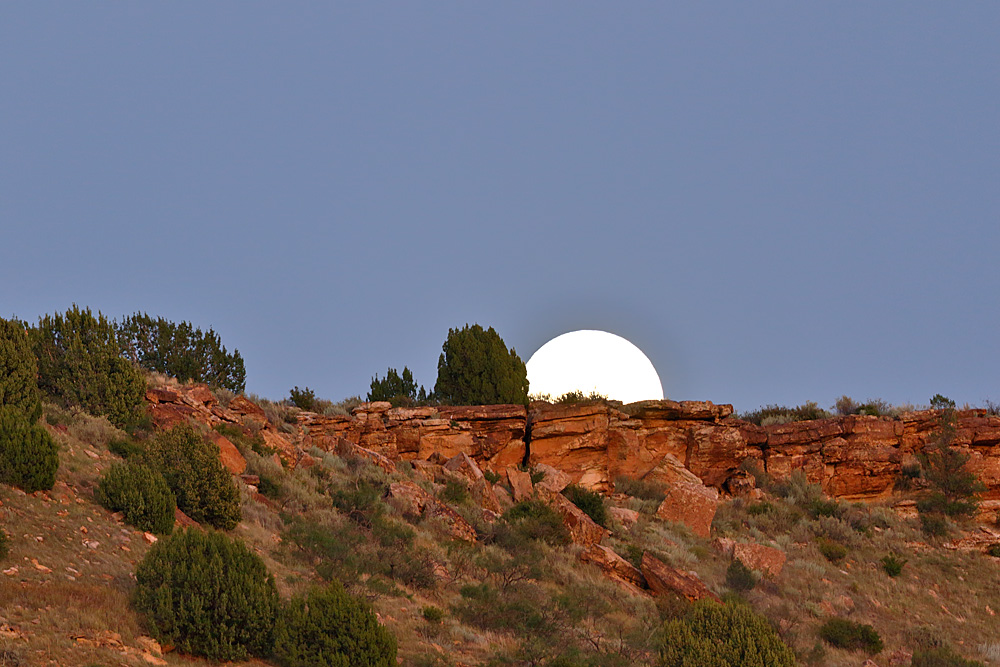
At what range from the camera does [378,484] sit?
26.3m

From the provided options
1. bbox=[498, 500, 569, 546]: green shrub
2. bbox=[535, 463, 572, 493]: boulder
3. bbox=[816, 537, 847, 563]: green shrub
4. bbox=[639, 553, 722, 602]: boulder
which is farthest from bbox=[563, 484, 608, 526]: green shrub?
bbox=[816, 537, 847, 563]: green shrub

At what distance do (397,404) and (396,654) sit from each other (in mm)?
23910

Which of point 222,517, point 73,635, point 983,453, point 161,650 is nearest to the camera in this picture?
point 73,635

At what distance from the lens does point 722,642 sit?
1546 cm

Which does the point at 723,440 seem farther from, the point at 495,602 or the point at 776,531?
the point at 495,602

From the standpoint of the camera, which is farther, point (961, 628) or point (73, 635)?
point (961, 628)

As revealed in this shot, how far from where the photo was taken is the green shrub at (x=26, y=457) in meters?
15.2

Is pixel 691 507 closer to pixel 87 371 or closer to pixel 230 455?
pixel 230 455

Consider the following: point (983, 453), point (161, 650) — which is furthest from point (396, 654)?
point (983, 453)

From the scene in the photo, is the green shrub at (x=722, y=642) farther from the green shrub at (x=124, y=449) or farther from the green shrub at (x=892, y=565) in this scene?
the green shrub at (x=892, y=565)

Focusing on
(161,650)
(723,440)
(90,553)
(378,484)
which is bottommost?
(161,650)

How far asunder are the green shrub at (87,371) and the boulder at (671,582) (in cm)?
1470

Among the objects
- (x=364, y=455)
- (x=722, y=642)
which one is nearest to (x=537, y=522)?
(x=364, y=455)

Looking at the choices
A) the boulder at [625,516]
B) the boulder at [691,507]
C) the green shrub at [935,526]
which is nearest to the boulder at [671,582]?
the boulder at [625,516]
